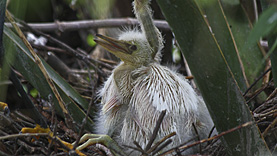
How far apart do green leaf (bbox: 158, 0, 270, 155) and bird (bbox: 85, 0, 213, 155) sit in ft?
1.14

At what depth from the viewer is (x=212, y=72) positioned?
3.24 feet

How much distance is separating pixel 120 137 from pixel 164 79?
357mm

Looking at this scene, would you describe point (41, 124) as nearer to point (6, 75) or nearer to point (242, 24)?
point (6, 75)

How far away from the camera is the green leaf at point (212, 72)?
0.95 m

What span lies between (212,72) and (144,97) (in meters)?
0.52

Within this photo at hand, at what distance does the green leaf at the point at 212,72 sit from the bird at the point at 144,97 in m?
0.35

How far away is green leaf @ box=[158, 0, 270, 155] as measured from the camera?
3.12 feet

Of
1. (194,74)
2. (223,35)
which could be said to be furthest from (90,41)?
(194,74)

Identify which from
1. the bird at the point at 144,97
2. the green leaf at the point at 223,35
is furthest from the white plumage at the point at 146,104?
the green leaf at the point at 223,35

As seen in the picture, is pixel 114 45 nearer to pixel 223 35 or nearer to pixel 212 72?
pixel 223 35

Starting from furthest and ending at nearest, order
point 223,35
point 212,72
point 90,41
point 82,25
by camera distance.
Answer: point 90,41, point 82,25, point 223,35, point 212,72

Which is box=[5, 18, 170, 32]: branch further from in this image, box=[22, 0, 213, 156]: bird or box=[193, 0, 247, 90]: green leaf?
box=[193, 0, 247, 90]: green leaf

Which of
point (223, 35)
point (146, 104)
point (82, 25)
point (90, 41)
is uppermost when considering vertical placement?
point (90, 41)

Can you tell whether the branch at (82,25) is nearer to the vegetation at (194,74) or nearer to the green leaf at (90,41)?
the vegetation at (194,74)
